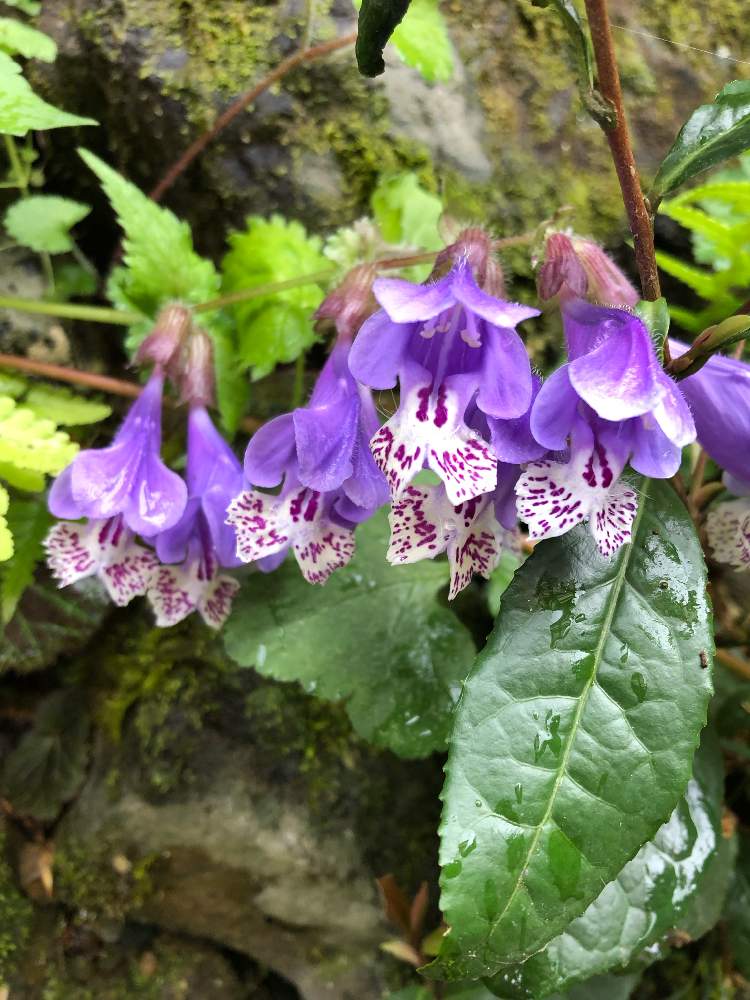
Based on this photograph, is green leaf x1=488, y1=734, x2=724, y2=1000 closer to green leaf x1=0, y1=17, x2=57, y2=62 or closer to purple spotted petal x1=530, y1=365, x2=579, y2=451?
purple spotted petal x1=530, y1=365, x2=579, y2=451

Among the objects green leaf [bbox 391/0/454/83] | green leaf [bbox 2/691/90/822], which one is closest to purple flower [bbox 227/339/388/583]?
green leaf [bbox 391/0/454/83]

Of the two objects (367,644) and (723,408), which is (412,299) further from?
(367,644)

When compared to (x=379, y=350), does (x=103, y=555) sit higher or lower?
lower

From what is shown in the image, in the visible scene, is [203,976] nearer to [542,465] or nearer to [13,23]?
[542,465]

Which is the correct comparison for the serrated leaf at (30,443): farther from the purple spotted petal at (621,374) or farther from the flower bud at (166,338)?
the purple spotted petal at (621,374)

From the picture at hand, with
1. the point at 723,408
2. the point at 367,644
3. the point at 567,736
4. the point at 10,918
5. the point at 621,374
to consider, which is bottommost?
the point at 10,918

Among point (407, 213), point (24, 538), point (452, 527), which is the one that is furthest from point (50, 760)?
point (407, 213)

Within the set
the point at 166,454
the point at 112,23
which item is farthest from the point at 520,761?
the point at 112,23
